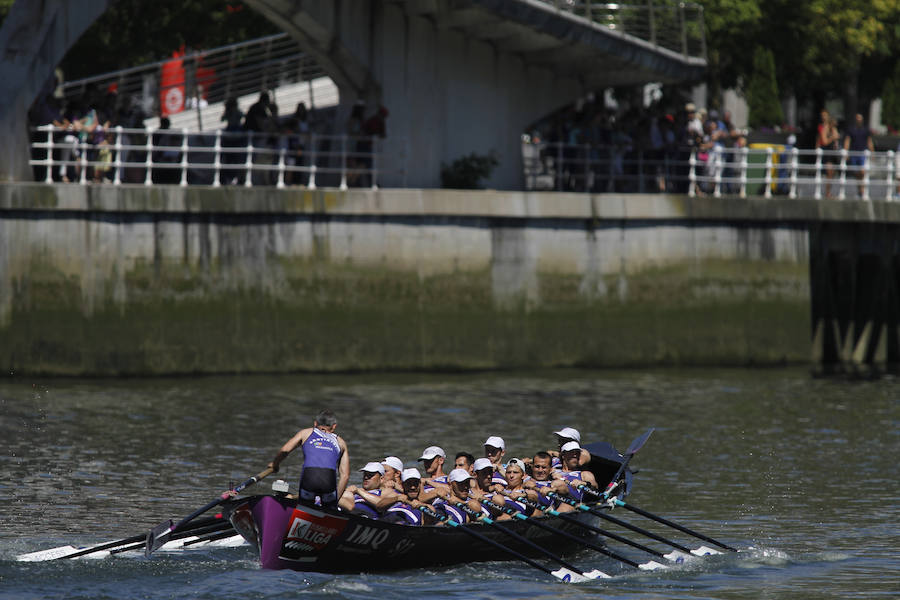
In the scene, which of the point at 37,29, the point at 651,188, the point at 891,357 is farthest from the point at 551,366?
the point at 37,29

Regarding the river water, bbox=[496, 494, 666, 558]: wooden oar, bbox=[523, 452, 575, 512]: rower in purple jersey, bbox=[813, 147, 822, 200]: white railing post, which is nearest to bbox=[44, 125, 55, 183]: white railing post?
the river water

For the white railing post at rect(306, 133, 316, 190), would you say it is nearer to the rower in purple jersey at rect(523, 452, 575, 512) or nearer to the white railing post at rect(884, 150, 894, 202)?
the rower in purple jersey at rect(523, 452, 575, 512)

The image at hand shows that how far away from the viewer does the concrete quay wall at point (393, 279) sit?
29.4 meters

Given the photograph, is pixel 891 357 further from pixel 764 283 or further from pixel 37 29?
pixel 37 29

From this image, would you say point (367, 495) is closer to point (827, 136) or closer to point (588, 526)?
point (588, 526)

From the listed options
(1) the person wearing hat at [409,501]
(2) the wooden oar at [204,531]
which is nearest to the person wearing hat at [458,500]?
(1) the person wearing hat at [409,501]

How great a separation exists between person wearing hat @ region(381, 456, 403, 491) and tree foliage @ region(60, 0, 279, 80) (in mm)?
23784

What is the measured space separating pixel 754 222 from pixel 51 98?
1490 cm

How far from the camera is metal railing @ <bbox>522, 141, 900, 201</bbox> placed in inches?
1357

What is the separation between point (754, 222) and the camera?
34.8 metres

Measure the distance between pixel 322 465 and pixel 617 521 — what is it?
417 centimetres

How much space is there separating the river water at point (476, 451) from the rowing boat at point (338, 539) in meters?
0.15

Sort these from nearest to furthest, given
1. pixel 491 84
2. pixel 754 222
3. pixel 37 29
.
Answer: pixel 37 29, pixel 754 222, pixel 491 84

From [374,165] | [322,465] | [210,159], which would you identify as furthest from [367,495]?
[210,159]
